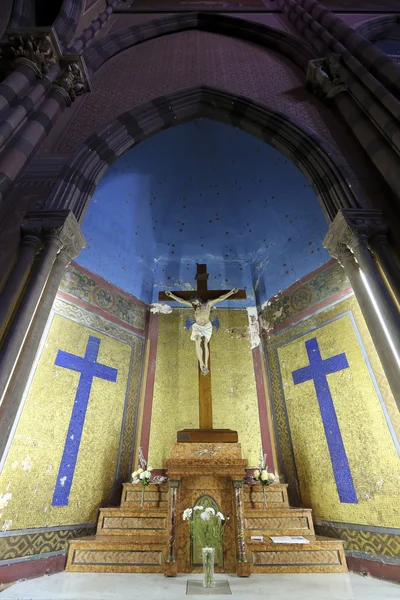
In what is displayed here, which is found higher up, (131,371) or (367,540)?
(131,371)

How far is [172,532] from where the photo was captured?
11.6 ft

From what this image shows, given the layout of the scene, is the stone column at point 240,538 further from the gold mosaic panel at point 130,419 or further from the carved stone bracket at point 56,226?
the carved stone bracket at point 56,226

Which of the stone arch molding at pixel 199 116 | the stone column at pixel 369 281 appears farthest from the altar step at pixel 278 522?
the stone arch molding at pixel 199 116

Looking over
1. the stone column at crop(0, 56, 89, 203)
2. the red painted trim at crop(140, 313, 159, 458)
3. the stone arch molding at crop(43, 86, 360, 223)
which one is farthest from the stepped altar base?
the stone column at crop(0, 56, 89, 203)

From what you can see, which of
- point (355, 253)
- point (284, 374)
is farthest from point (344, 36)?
point (284, 374)

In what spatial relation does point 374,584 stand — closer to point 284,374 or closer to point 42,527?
point 284,374

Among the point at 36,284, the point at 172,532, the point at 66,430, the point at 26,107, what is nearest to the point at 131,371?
the point at 66,430

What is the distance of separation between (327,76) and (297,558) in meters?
6.34

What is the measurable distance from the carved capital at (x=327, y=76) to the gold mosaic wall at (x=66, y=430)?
204 inches

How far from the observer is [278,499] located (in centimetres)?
460

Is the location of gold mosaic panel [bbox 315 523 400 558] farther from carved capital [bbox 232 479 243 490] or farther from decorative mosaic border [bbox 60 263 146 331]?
decorative mosaic border [bbox 60 263 146 331]

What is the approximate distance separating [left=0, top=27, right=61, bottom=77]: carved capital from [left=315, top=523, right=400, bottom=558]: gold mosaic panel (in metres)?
7.07

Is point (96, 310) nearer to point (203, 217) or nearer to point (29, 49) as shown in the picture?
point (203, 217)

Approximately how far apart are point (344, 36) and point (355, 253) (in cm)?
430
